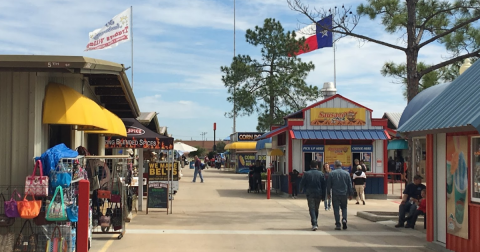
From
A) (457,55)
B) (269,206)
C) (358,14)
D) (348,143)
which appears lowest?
(269,206)

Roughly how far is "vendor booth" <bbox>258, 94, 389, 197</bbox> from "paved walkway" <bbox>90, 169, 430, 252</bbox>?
493 cm

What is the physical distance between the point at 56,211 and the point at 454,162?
7019mm

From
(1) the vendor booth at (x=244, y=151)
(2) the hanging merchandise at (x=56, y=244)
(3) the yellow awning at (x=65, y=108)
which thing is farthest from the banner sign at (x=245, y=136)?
(2) the hanging merchandise at (x=56, y=244)

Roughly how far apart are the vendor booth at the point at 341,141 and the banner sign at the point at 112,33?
11.8m

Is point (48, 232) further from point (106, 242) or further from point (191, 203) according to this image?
point (191, 203)

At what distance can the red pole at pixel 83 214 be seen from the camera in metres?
9.27

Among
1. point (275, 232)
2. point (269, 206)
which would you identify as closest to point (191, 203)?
point (269, 206)

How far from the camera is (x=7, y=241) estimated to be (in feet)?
30.0

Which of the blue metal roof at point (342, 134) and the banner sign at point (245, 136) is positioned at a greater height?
the banner sign at point (245, 136)

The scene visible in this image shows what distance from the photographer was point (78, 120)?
10.2 metres

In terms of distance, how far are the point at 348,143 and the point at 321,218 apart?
8534 mm

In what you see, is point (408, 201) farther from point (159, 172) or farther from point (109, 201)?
point (159, 172)

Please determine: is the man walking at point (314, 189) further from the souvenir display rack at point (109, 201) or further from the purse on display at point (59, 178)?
the purse on display at point (59, 178)

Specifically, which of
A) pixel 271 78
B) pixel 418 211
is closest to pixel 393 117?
pixel 271 78
